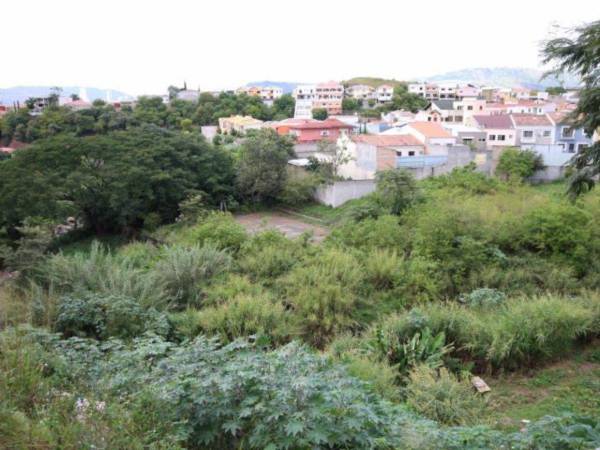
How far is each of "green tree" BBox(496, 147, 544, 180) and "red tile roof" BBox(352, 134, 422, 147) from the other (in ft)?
19.1

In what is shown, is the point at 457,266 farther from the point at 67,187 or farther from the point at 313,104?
the point at 313,104

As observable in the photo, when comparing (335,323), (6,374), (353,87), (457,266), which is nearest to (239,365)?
(6,374)

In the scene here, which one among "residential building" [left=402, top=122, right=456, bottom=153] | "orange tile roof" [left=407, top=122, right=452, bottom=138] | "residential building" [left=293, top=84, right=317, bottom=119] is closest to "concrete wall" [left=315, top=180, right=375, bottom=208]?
"residential building" [left=402, top=122, right=456, bottom=153]

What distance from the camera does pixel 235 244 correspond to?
41.2 ft

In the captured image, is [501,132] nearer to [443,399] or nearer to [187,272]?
[187,272]

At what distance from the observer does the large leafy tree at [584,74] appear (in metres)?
8.89

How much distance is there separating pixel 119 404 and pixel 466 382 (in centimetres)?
416

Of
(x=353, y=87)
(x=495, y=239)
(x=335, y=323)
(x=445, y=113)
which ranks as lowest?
(x=335, y=323)

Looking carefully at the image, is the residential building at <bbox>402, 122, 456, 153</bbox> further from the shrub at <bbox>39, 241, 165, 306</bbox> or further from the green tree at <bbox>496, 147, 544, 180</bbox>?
the shrub at <bbox>39, 241, 165, 306</bbox>

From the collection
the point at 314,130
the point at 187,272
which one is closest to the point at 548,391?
the point at 187,272

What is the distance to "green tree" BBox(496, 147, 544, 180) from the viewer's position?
820 inches

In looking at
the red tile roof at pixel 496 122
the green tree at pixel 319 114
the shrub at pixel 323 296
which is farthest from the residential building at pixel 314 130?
the shrub at pixel 323 296

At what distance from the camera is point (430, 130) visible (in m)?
29.3

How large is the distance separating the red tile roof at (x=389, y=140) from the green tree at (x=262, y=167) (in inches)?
163
